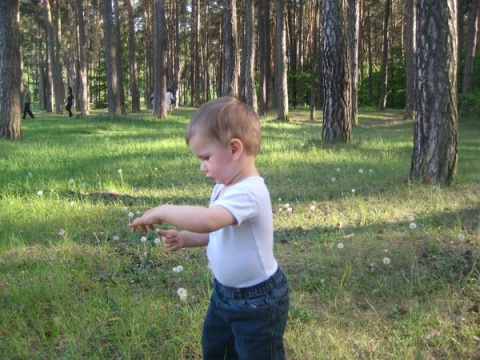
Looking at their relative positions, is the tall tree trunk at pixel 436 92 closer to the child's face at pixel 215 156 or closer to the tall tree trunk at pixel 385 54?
the child's face at pixel 215 156

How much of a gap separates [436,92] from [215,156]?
5536 mm

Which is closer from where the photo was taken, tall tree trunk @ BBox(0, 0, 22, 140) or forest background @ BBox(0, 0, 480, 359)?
forest background @ BBox(0, 0, 480, 359)

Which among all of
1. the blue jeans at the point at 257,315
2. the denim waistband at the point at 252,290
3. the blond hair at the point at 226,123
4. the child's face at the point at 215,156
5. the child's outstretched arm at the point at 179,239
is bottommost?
the blue jeans at the point at 257,315

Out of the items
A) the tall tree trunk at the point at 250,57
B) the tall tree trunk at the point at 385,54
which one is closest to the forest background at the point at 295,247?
the tall tree trunk at the point at 250,57

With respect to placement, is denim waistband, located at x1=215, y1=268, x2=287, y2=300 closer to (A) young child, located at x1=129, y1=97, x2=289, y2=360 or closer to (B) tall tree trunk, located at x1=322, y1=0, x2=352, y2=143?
(A) young child, located at x1=129, y1=97, x2=289, y2=360

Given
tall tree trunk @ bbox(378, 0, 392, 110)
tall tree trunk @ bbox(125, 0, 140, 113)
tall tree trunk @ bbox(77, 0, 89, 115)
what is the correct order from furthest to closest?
tall tree trunk @ bbox(378, 0, 392, 110), tall tree trunk @ bbox(125, 0, 140, 113), tall tree trunk @ bbox(77, 0, 89, 115)

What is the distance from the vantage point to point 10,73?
13.6 metres

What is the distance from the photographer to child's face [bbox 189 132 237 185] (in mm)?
2133

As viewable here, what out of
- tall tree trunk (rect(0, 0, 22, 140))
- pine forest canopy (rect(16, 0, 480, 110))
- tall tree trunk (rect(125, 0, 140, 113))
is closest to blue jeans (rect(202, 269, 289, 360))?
tall tree trunk (rect(0, 0, 22, 140))

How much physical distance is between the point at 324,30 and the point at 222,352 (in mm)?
9815

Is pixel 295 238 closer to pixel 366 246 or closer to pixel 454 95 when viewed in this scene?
pixel 366 246

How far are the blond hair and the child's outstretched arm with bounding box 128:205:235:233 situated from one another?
0.34m

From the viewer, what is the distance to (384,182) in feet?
24.1

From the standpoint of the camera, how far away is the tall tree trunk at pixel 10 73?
523 inches
